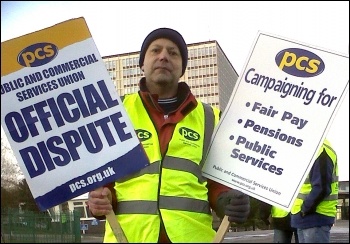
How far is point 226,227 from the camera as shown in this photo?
146 centimetres

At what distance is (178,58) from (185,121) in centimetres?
18

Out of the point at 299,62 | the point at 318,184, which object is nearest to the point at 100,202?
the point at 299,62

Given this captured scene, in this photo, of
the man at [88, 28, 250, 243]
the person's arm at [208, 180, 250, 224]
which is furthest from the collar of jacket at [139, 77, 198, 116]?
the person's arm at [208, 180, 250, 224]

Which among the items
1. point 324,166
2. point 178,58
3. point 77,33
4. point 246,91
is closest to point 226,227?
point 246,91

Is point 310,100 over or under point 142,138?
over

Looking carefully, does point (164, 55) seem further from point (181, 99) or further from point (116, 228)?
point (116, 228)

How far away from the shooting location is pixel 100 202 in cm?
145

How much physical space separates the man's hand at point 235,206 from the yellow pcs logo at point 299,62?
13.9 inches

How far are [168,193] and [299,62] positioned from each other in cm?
49

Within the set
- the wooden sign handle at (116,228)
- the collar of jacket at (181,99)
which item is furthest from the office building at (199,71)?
the wooden sign handle at (116,228)

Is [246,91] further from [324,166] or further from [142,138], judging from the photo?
[324,166]

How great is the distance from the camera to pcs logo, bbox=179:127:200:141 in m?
1.58

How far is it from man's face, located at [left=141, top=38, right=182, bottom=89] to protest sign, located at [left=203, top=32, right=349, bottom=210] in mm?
186

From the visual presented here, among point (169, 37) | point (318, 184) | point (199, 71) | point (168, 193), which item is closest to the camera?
point (168, 193)
